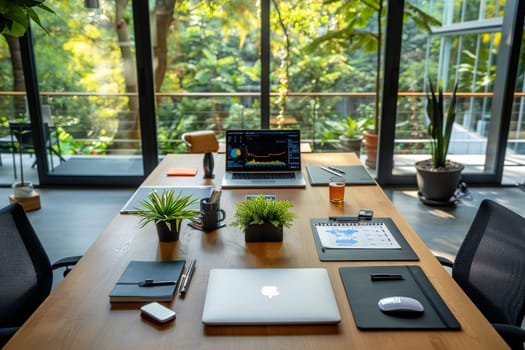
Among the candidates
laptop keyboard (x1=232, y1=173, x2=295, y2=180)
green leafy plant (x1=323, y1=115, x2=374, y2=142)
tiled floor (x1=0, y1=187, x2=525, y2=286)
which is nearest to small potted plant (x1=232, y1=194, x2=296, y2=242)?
laptop keyboard (x1=232, y1=173, x2=295, y2=180)

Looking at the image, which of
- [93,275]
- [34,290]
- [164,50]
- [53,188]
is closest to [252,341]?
[93,275]

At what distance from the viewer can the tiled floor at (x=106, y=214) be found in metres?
3.64

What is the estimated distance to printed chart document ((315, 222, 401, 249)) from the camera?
181 cm

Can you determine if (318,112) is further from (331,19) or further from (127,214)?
(127,214)

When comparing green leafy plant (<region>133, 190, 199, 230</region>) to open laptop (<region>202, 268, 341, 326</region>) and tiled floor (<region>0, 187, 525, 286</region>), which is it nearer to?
open laptop (<region>202, 268, 341, 326</region>)

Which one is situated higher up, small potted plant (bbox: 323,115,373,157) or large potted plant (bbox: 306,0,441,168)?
large potted plant (bbox: 306,0,441,168)

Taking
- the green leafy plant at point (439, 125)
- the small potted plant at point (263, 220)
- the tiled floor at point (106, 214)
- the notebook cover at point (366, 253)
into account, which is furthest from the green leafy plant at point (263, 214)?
the green leafy plant at point (439, 125)

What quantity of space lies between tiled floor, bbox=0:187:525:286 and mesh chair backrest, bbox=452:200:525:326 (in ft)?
5.35

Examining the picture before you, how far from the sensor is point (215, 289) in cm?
147

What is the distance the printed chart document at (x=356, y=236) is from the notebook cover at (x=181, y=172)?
3.38 feet

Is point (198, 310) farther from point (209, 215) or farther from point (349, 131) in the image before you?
point (349, 131)

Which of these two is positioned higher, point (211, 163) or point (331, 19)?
point (331, 19)

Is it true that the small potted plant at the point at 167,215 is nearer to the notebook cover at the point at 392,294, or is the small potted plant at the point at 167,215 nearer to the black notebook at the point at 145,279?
the black notebook at the point at 145,279

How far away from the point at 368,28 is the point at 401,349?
13.3ft
